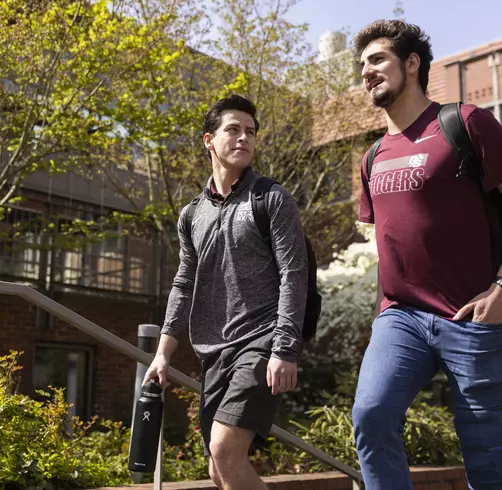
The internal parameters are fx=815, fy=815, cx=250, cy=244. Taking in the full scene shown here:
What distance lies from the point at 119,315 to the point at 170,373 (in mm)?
12872

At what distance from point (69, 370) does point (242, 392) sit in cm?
1303

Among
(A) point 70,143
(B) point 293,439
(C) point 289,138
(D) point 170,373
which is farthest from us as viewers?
(C) point 289,138

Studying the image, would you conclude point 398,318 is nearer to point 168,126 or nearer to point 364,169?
point 364,169

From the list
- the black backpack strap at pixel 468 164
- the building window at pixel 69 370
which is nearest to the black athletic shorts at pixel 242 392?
the black backpack strap at pixel 468 164

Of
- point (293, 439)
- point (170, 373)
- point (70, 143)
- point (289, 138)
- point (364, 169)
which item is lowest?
point (293, 439)

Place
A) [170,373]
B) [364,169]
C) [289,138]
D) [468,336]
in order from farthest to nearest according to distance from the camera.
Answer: [289,138], [170,373], [364,169], [468,336]

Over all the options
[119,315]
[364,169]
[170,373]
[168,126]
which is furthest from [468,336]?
[119,315]

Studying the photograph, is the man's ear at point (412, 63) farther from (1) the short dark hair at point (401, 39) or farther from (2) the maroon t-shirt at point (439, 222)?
(2) the maroon t-shirt at point (439, 222)

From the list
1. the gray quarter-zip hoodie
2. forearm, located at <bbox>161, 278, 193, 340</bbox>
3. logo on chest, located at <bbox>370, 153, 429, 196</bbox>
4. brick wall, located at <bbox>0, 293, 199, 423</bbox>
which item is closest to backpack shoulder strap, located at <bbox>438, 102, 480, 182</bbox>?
logo on chest, located at <bbox>370, 153, 429, 196</bbox>

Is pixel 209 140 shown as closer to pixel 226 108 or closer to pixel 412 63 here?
pixel 226 108

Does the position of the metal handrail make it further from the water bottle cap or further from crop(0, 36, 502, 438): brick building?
crop(0, 36, 502, 438): brick building

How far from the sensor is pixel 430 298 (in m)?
3.08

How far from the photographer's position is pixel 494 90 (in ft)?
59.3

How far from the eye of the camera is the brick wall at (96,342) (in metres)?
14.5
